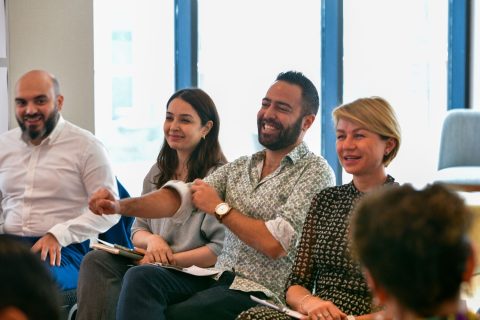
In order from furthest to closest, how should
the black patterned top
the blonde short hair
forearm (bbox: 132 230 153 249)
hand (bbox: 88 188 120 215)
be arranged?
forearm (bbox: 132 230 153 249) → hand (bbox: 88 188 120 215) → the blonde short hair → the black patterned top

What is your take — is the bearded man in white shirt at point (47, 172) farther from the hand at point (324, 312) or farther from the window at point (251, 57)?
the window at point (251, 57)

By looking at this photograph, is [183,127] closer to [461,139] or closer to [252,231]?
[252,231]

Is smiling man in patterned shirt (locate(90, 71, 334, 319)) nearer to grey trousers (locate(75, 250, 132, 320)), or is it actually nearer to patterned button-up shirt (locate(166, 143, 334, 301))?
patterned button-up shirt (locate(166, 143, 334, 301))

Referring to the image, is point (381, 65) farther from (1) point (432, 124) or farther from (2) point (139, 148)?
(2) point (139, 148)

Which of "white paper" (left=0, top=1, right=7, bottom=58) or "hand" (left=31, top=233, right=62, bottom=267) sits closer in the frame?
"hand" (left=31, top=233, right=62, bottom=267)

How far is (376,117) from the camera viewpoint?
→ 2.75 m

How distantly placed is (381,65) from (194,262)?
3629 millimetres

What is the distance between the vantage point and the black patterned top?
2633mm

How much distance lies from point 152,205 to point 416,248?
187 centimetres

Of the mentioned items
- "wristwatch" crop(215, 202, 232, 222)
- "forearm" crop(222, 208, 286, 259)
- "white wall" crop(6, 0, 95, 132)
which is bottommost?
"forearm" crop(222, 208, 286, 259)

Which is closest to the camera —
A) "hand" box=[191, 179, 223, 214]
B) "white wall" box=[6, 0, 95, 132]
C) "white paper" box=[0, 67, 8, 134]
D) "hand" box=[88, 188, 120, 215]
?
"hand" box=[88, 188, 120, 215]

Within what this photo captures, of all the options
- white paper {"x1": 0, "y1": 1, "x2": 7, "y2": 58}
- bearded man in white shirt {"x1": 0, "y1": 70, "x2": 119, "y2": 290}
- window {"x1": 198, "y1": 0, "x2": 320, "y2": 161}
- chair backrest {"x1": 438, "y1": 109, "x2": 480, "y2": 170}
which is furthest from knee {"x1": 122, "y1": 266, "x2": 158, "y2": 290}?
window {"x1": 198, "y1": 0, "x2": 320, "y2": 161}

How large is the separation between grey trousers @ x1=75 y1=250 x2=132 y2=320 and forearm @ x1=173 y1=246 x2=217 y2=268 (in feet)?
0.79

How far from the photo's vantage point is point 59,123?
3.85 m
